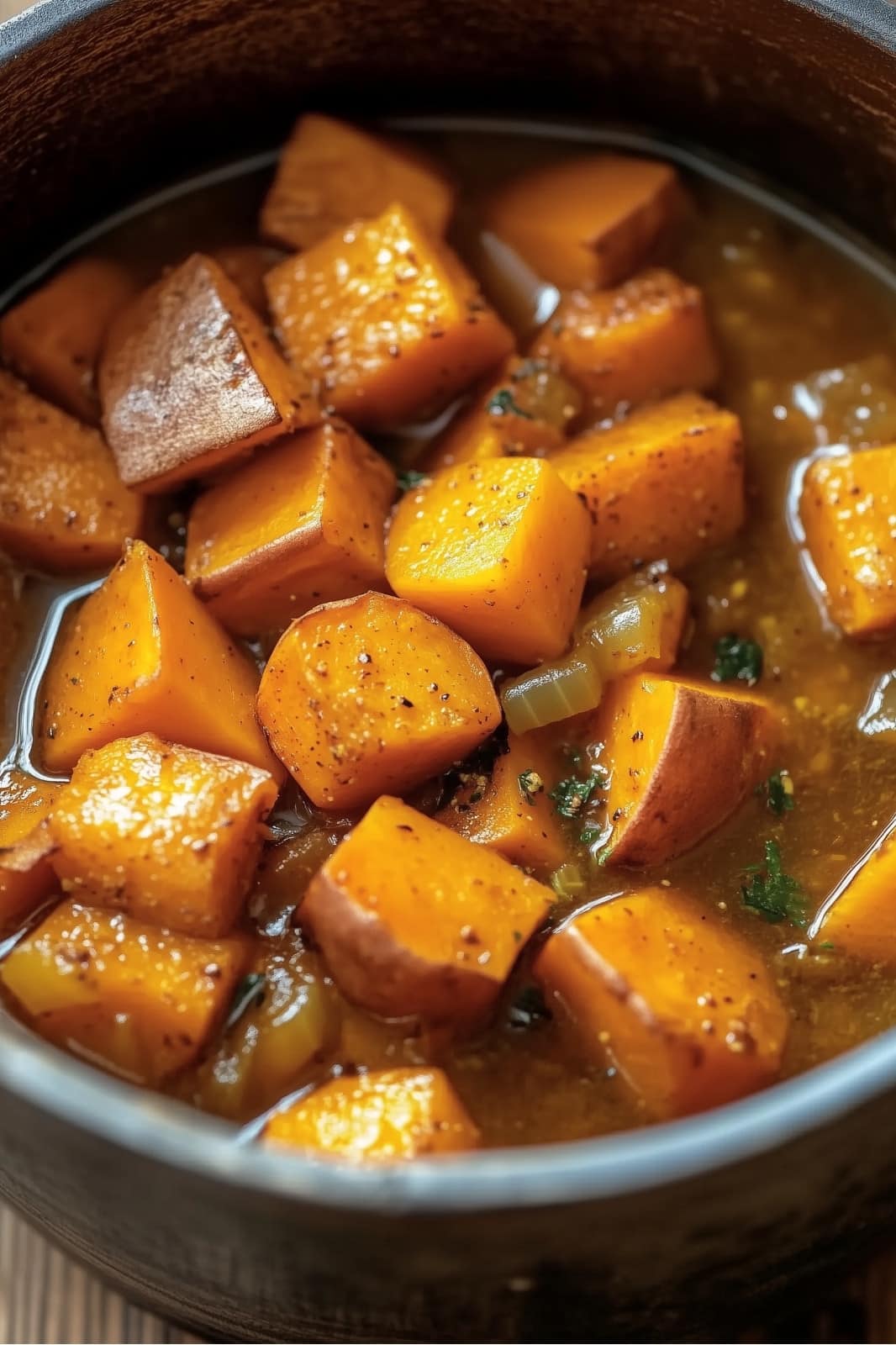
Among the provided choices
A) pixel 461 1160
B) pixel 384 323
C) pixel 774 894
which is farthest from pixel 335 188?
pixel 461 1160

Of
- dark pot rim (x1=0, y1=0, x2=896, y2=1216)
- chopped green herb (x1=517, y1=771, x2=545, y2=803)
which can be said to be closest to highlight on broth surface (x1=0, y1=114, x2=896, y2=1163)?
chopped green herb (x1=517, y1=771, x2=545, y2=803)

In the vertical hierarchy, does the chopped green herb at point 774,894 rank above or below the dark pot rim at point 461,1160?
below

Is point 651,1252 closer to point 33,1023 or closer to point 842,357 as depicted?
point 33,1023

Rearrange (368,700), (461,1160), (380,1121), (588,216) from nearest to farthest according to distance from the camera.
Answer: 1. (461,1160)
2. (380,1121)
3. (368,700)
4. (588,216)

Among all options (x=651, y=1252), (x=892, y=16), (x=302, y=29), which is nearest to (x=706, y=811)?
(x=651, y=1252)

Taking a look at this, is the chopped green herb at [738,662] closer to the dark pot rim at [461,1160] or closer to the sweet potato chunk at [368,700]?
the sweet potato chunk at [368,700]

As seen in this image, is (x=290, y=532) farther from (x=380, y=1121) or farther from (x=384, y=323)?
(x=380, y=1121)

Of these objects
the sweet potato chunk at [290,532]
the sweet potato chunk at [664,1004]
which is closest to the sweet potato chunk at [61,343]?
the sweet potato chunk at [290,532]
